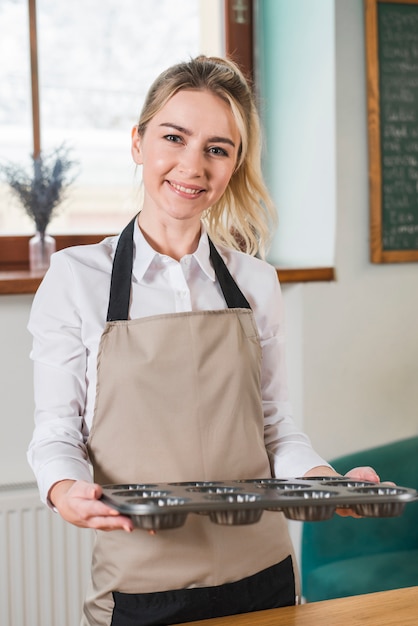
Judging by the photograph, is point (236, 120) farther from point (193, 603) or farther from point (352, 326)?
point (352, 326)

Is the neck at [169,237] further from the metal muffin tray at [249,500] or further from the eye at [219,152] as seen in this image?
the metal muffin tray at [249,500]

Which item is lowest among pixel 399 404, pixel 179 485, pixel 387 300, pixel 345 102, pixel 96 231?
pixel 399 404

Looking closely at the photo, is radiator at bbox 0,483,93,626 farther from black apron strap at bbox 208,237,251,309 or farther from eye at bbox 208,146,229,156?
eye at bbox 208,146,229,156

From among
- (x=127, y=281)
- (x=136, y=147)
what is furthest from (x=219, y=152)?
(x=127, y=281)

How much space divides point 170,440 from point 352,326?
57.6 inches

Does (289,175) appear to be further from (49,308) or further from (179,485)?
(179,485)

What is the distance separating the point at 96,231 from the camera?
2711mm

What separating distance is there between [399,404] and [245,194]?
1404mm

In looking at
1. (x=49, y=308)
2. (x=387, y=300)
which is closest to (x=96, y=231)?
(x=387, y=300)

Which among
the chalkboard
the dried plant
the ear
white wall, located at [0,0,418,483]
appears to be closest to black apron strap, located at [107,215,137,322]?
the ear

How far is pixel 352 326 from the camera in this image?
2699mm

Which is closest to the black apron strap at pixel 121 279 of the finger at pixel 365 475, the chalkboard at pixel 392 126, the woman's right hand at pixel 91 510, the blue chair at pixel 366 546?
the woman's right hand at pixel 91 510

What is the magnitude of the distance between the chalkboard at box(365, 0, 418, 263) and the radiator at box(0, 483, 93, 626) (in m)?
1.28

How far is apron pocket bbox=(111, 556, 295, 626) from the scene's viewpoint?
1.30m
